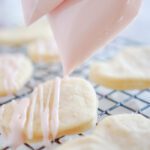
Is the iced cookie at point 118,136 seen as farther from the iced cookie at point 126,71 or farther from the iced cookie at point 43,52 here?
the iced cookie at point 43,52

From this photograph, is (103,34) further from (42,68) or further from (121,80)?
(42,68)

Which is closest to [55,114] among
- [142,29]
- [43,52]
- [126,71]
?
[126,71]

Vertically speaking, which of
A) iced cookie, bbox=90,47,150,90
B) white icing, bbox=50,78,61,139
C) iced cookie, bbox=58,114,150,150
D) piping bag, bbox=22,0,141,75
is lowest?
iced cookie, bbox=58,114,150,150

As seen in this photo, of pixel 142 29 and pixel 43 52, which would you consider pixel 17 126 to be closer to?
pixel 43 52

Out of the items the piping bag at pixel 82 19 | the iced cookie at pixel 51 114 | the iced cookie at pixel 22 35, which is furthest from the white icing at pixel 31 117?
the iced cookie at pixel 22 35

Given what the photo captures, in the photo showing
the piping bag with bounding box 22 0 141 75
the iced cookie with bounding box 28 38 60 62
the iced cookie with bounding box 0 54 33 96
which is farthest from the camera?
the iced cookie with bounding box 28 38 60 62

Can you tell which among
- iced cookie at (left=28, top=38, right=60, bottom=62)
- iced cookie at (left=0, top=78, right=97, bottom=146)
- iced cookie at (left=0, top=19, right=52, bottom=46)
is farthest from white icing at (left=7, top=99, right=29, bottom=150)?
iced cookie at (left=0, top=19, right=52, bottom=46)

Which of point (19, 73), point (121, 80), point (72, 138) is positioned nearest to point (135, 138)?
point (72, 138)

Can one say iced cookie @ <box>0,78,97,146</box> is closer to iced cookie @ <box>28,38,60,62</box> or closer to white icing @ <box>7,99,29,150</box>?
white icing @ <box>7,99,29,150</box>
